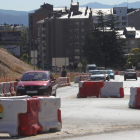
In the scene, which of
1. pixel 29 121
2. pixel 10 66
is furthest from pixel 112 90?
pixel 10 66

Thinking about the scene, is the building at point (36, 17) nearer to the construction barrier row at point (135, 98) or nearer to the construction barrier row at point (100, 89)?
the construction barrier row at point (100, 89)

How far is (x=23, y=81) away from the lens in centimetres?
2262

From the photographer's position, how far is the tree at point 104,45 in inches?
4697

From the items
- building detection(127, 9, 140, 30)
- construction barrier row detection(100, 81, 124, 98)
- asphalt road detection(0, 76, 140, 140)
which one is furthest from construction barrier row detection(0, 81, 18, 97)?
building detection(127, 9, 140, 30)

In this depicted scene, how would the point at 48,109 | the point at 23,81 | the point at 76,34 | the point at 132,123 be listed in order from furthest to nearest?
the point at 76,34
the point at 23,81
the point at 132,123
the point at 48,109

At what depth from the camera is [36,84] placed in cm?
2200

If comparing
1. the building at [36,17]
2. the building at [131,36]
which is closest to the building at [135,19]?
the building at [131,36]

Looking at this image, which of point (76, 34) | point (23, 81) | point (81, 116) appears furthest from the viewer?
point (76, 34)

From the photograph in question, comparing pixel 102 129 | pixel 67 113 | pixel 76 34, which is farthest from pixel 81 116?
pixel 76 34

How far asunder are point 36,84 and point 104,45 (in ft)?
332

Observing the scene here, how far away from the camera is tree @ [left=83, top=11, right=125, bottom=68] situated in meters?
119

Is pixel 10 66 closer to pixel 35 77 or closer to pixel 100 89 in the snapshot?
pixel 100 89

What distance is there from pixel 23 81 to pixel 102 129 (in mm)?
11528

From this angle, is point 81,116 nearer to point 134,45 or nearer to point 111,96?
point 111,96
